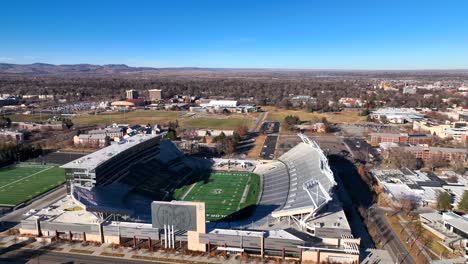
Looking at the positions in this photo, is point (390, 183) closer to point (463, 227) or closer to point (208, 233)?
point (463, 227)

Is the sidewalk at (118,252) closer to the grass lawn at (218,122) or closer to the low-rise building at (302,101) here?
the grass lawn at (218,122)

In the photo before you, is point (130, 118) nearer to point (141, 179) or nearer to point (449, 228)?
point (141, 179)

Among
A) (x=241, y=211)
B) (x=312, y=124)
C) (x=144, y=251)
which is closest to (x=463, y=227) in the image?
(x=241, y=211)

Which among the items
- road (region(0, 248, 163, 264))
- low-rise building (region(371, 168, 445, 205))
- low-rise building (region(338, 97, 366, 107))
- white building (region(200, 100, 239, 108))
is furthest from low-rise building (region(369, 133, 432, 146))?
white building (region(200, 100, 239, 108))

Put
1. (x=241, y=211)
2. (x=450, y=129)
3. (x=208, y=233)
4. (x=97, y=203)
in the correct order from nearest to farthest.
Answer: (x=208, y=233) → (x=97, y=203) → (x=241, y=211) → (x=450, y=129)

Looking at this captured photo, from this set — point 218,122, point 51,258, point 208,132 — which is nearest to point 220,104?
point 218,122
